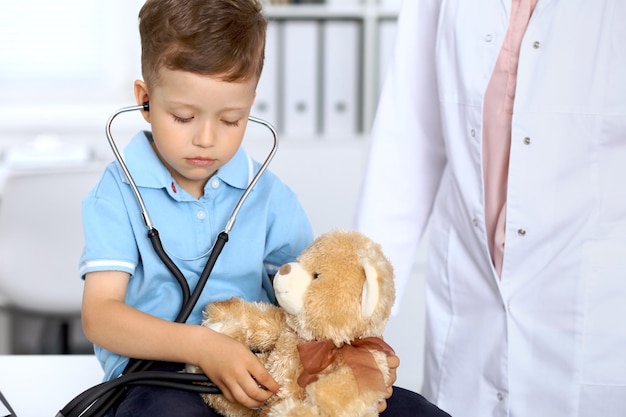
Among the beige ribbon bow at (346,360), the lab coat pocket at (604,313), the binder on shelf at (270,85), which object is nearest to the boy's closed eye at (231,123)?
the beige ribbon bow at (346,360)

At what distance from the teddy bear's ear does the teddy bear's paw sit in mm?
116

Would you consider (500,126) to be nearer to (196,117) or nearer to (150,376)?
(196,117)

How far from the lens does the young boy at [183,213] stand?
37.5 inches

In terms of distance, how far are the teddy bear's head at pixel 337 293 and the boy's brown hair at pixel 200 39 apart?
0.80 feet

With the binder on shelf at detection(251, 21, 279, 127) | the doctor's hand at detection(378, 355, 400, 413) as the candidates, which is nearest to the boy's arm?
the doctor's hand at detection(378, 355, 400, 413)

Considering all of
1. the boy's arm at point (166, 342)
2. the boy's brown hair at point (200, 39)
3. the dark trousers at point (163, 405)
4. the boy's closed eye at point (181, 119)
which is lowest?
the dark trousers at point (163, 405)

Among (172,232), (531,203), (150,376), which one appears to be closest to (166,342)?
(150,376)

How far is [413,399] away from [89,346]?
4.35ft

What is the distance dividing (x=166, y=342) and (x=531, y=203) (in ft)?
2.07

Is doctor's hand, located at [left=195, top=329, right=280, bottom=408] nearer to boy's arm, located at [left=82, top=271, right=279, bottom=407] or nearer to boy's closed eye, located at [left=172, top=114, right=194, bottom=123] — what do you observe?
boy's arm, located at [left=82, top=271, right=279, bottom=407]

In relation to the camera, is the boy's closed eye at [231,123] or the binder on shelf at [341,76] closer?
the boy's closed eye at [231,123]

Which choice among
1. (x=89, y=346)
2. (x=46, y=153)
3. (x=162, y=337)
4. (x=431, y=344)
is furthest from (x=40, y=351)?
(x=162, y=337)

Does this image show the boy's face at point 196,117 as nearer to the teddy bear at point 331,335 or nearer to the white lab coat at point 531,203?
the teddy bear at point 331,335

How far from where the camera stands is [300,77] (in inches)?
110
